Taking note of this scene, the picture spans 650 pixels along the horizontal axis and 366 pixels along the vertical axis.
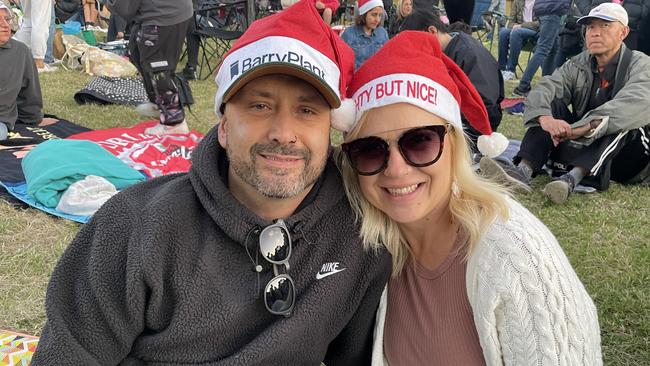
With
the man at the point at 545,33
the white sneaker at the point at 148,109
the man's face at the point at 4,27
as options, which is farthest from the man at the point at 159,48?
the man at the point at 545,33

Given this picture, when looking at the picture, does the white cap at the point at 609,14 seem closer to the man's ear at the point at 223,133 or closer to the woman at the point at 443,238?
the woman at the point at 443,238

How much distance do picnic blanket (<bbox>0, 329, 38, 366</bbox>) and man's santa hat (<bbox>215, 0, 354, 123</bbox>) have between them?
143 cm

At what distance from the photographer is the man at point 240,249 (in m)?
1.60

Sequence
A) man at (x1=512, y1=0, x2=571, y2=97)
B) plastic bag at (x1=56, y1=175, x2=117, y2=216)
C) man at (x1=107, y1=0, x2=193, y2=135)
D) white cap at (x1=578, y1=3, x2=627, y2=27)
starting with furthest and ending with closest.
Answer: man at (x1=512, y1=0, x2=571, y2=97), man at (x1=107, y1=0, x2=193, y2=135), white cap at (x1=578, y1=3, x2=627, y2=27), plastic bag at (x1=56, y1=175, x2=117, y2=216)

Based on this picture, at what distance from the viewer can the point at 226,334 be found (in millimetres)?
1685

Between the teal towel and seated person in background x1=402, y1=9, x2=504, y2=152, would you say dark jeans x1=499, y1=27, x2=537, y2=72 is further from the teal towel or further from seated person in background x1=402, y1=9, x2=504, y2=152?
the teal towel

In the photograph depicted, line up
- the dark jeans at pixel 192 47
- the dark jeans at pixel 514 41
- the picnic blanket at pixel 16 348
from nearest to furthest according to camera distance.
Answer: the picnic blanket at pixel 16 348 < the dark jeans at pixel 192 47 < the dark jeans at pixel 514 41

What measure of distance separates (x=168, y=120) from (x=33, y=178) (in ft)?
5.83

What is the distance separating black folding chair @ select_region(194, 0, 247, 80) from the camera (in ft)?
32.2

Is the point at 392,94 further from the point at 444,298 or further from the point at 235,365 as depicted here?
the point at 235,365

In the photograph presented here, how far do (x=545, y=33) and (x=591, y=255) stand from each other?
6379 millimetres

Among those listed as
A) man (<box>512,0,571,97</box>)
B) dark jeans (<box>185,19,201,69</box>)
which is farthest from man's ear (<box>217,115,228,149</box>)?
dark jeans (<box>185,19,201,69</box>)

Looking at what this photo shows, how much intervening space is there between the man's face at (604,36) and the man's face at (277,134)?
414 centimetres

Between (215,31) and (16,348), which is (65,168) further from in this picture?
(215,31)
